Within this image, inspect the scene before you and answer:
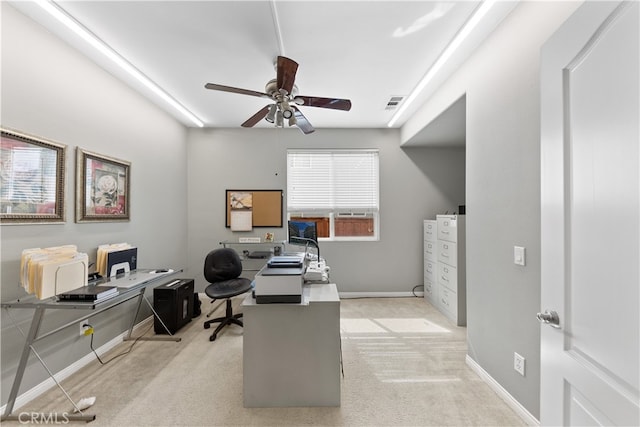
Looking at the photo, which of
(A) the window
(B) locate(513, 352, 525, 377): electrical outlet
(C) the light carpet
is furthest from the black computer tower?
(B) locate(513, 352, 525, 377): electrical outlet

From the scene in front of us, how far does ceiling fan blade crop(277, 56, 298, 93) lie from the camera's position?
67.1 inches

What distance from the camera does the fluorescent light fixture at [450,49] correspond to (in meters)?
1.73

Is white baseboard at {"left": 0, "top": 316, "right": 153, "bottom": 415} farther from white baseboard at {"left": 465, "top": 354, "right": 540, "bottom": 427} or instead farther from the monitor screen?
white baseboard at {"left": 465, "top": 354, "right": 540, "bottom": 427}

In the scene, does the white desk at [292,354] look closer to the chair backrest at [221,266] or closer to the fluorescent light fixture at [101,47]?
the chair backrest at [221,266]

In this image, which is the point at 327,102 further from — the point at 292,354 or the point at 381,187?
the point at 381,187

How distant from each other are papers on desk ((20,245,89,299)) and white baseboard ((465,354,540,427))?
10.4 feet

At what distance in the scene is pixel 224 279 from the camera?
314 centimetres

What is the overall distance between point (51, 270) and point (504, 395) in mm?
3242

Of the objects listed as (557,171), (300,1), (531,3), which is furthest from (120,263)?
(531,3)

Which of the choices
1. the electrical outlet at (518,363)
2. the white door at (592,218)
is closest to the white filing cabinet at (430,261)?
the electrical outlet at (518,363)

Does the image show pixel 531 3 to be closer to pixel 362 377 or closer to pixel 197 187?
pixel 362 377

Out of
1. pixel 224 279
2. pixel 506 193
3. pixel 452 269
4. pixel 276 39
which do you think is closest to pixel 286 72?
pixel 276 39

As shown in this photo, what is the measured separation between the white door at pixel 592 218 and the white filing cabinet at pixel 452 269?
2151 mm

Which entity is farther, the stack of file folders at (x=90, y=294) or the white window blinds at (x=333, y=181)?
the white window blinds at (x=333, y=181)
